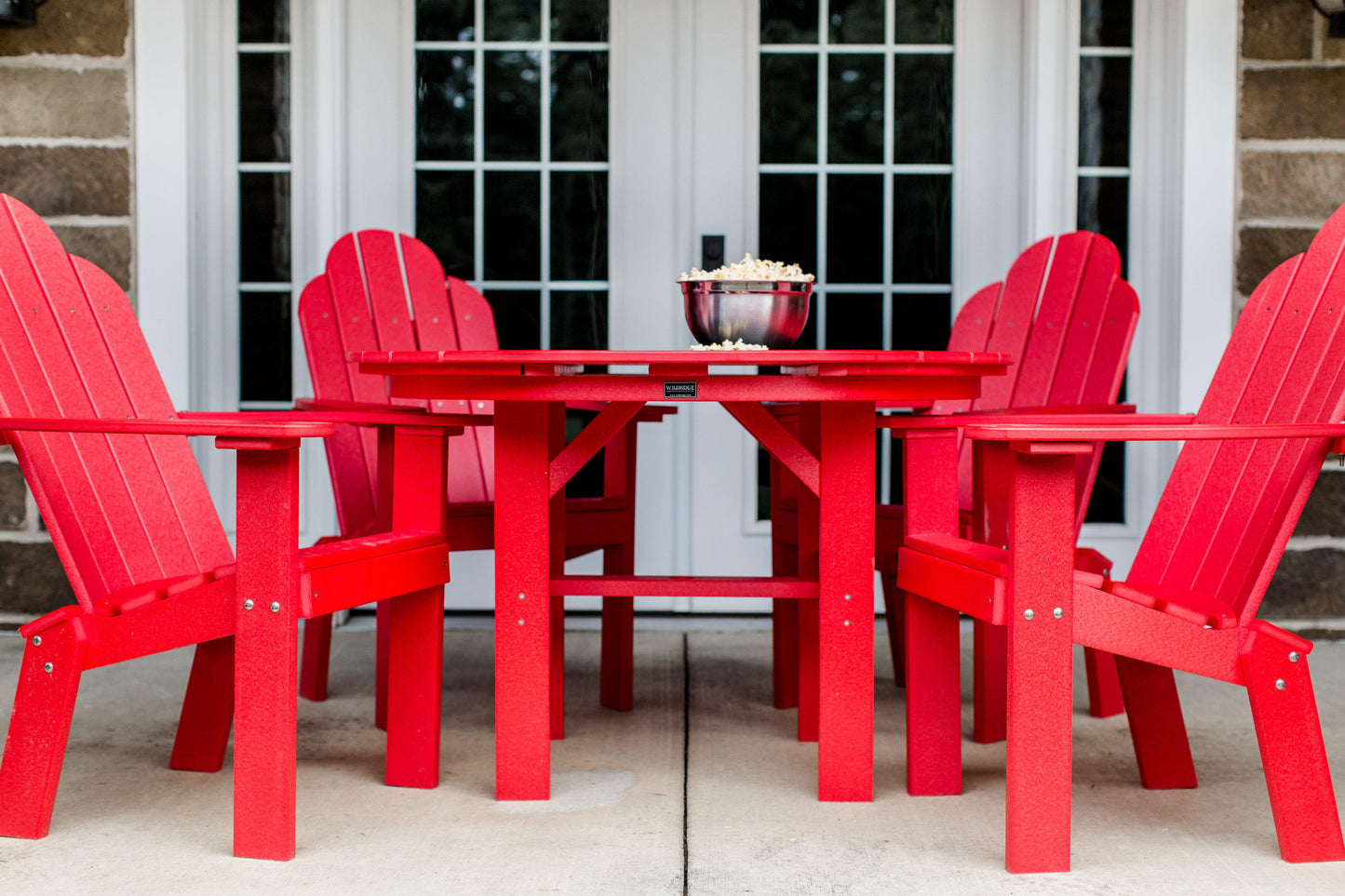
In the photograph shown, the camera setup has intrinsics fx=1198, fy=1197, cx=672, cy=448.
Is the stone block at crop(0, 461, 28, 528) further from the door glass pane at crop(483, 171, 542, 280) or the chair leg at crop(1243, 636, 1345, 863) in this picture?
the chair leg at crop(1243, 636, 1345, 863)

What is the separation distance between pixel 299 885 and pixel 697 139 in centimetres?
235

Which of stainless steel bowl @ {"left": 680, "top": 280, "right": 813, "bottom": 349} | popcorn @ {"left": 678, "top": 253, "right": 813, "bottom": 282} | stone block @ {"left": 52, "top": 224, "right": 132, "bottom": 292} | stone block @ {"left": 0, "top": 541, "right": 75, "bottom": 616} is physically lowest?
stone block @ {"left": 0, "top": 541, "right": 75, "bottom": 616}

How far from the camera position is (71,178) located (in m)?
3.20

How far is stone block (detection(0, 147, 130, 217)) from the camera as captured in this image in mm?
3201

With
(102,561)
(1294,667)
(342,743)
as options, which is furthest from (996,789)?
(102,561)

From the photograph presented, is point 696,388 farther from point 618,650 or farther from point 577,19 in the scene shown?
point 577,19

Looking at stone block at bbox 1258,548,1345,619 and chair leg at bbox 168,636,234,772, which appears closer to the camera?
chair leg at bbox 168,636,234,772

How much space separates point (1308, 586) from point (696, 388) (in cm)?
225

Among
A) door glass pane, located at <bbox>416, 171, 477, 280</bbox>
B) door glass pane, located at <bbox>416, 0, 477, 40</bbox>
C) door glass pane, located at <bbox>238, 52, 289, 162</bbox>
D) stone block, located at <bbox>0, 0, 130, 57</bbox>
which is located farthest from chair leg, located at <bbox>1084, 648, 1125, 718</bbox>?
stone block, located at <bbox>0, 0, 130, 57</bbox>

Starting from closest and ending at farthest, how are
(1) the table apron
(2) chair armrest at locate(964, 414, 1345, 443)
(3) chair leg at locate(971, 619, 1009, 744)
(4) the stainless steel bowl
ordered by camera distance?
(2) chair armrest at locate(964, 414, 1345, 443) < (1) the table apron < (4) the stainless steel bowl < (3) chair leg at locate(971, 619, 1009, 744)

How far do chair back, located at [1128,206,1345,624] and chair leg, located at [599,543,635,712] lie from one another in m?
1.02

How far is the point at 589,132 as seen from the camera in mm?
3369

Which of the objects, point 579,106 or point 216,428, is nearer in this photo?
point 216,428

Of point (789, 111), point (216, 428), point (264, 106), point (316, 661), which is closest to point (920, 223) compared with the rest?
point (789, 111)
